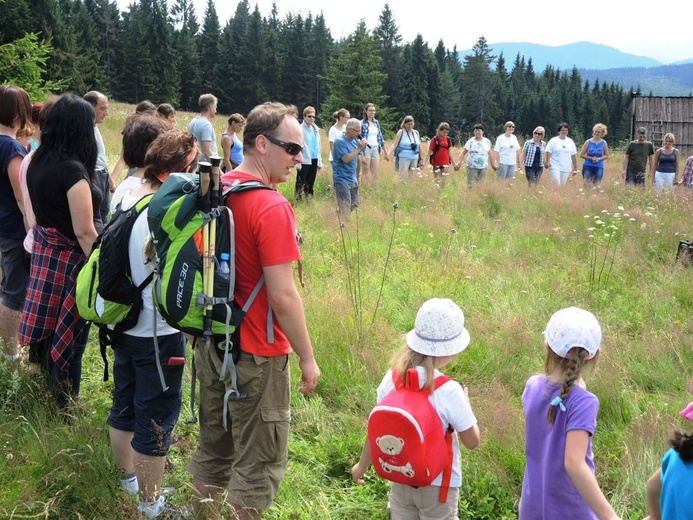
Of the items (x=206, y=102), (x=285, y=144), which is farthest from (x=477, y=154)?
(x=285, y=144)

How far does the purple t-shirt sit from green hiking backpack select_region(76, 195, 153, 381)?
176 cm

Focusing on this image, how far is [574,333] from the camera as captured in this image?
7.43 ft

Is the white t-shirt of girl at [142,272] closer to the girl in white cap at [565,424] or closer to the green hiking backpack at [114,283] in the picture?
the green hiking backpack at [114,283]

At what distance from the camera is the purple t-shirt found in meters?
2.24

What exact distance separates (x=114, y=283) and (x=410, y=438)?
1.48 metres

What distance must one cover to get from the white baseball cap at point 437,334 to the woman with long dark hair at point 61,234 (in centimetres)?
198

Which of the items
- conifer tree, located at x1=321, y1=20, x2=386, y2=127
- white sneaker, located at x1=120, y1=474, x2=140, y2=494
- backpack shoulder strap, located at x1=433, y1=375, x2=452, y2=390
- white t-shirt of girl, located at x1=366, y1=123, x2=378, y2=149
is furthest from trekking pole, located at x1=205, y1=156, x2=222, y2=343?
conifer tree, located at x1=321, y1=20, x2=386, y2=127

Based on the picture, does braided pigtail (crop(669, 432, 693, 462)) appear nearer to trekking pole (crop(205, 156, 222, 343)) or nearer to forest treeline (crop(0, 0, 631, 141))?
trekking pole (crop(205, 156, 222, 343))

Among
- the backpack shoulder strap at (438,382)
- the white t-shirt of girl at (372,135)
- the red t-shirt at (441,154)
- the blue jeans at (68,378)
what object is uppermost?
the white t-shirt of girl at (372,135)

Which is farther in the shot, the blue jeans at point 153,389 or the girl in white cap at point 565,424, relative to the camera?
the blue jeans at point 153,389

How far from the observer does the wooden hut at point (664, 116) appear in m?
17.5

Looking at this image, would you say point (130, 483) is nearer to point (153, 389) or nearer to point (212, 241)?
point (153, 389)

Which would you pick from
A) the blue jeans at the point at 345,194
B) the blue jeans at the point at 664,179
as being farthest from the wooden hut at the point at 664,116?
the blue jeans at the point at 345,194

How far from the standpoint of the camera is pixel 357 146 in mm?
9875
